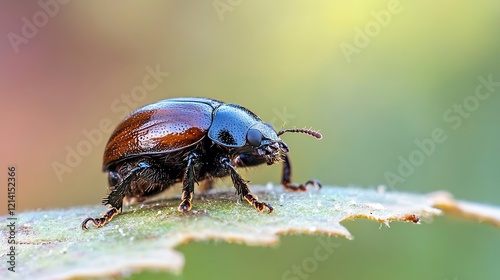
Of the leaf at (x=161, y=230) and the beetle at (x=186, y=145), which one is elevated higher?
the beetle at (x=186, y=145)

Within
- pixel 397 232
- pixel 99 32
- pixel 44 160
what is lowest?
pixel 397 232

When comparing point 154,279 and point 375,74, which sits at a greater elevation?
point 375,74

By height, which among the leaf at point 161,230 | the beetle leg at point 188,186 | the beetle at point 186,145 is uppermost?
the beetle at point 186,145

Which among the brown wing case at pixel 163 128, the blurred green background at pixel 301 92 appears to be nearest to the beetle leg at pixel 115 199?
the brown wing case at pixel 163 128

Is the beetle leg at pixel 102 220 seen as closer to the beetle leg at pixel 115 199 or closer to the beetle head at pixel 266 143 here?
the beetle leg at pixel 115 199

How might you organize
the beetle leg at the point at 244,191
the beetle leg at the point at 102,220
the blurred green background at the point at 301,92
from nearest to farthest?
the beetle leg at the point at 102,220
the beetle leg at the point at 244,191
the blurred green background at the point at 301,92

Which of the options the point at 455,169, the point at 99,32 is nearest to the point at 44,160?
the point at 99,32

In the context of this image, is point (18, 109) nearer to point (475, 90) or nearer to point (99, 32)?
point (99, 32)

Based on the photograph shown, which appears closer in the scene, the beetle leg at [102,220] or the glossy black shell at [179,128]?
the beetle leg at [102,220]
